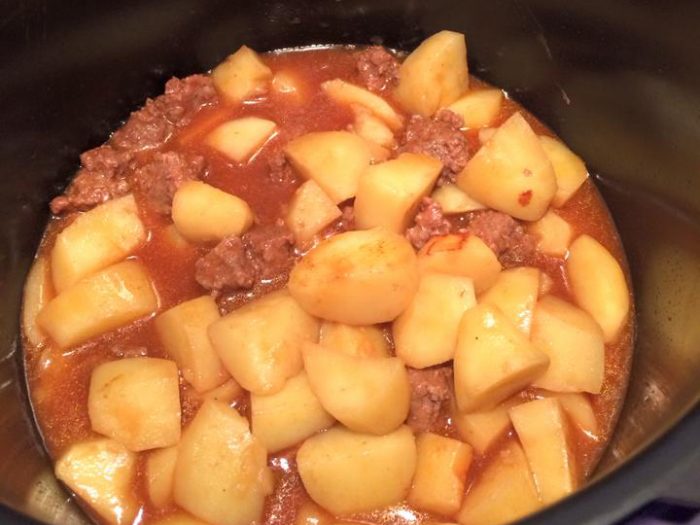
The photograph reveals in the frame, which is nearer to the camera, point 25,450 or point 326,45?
point 25,450

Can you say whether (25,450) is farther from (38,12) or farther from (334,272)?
(38,12)

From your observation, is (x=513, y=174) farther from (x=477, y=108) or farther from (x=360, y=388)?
(x=360, y=388)

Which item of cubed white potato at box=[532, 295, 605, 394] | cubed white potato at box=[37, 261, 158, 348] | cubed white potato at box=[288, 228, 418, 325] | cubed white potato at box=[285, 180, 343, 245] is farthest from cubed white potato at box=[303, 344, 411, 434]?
cubed white potato at box=[37, 261, 158, 348]

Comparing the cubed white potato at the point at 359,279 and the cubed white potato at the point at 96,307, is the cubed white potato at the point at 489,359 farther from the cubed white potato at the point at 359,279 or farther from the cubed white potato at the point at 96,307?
the cubed white potato at the point at 96,307

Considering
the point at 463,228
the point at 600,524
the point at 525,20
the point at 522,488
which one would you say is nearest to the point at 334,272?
the point at 463,228

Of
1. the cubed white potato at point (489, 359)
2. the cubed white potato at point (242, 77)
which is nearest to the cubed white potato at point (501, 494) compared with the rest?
the cubed white potato at point (489, 359)
